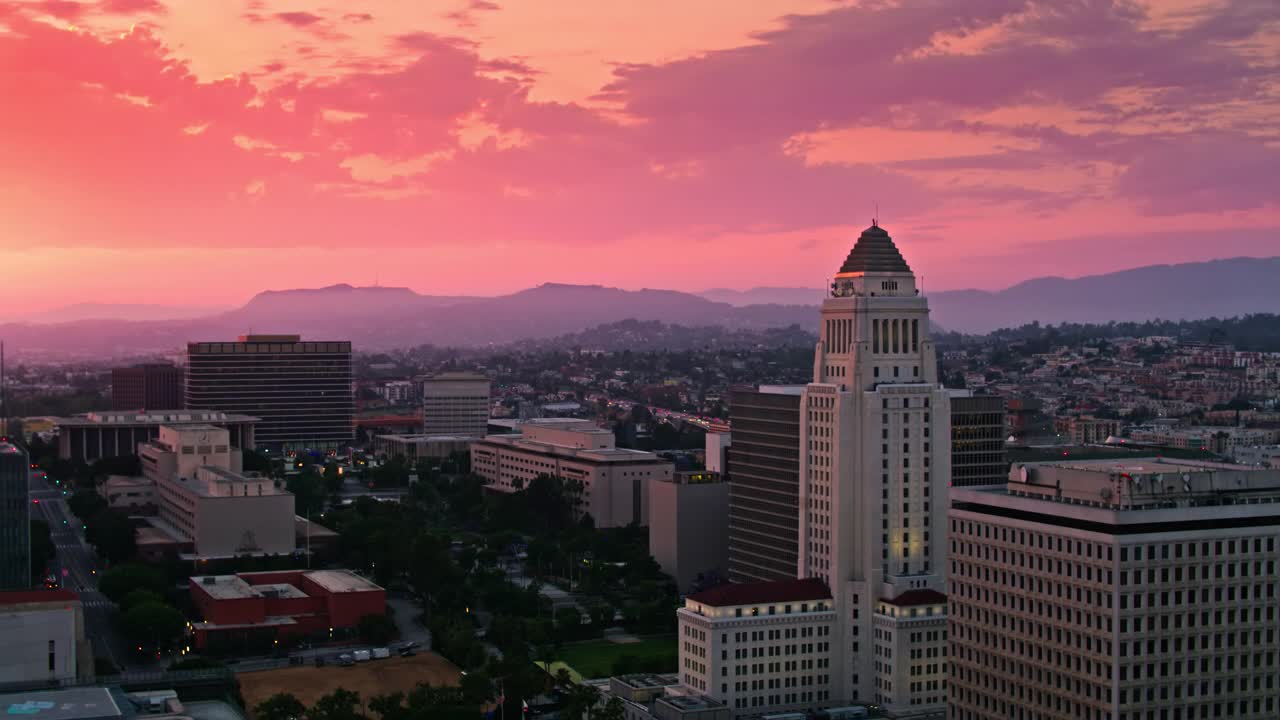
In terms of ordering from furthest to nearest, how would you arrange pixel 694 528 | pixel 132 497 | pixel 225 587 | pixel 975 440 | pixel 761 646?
1. pixel 132 497
2. pixel 694 528
3. pixel 225 587
4. pixel 975 440
5. pixel 761 646

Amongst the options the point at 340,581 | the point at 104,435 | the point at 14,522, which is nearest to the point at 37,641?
the point at 14,522

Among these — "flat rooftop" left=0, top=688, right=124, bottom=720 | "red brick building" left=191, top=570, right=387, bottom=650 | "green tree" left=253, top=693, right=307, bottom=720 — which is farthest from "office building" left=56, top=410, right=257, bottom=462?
"flat rooftop" left=0, top=688, right=124, bottom=720

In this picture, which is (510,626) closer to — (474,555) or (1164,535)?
(474,555)

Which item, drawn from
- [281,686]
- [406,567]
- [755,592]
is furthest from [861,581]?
[406,567]

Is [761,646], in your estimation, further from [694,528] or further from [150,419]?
[150,419]

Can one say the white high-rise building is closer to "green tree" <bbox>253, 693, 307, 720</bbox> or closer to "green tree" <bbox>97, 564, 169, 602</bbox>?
"green tree" <bbox>253, 693, 307, 720</bbox>
